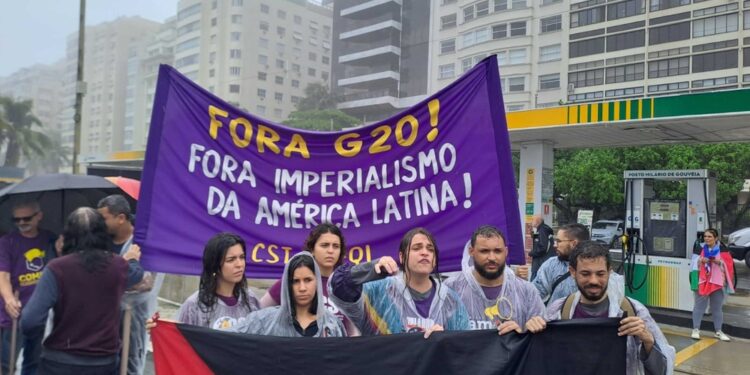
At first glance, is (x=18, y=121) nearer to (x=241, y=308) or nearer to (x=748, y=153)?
(x=241, y=308)

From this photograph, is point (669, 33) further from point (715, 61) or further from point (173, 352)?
point (173, 352)

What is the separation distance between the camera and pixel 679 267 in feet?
29.3

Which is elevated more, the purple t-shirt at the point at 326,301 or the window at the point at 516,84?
the window at the point at 516,84

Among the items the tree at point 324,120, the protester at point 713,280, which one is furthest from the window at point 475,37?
the protester at point 713,280

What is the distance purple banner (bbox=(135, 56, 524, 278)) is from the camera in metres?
3.31

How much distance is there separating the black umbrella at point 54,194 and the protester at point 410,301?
2.48 meters

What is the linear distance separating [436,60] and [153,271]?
43.4 metres

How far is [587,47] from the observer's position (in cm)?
3759

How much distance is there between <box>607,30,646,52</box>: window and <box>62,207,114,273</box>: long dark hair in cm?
3961

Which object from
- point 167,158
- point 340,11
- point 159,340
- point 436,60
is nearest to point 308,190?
point 167,158

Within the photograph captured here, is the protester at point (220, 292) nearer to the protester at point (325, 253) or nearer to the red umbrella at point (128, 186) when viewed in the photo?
the protester at point (325, 253)

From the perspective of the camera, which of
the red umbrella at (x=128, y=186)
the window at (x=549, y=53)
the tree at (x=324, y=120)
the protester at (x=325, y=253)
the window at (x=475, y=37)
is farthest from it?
the tree at (x=324, y=120)

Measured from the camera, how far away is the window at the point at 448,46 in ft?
141

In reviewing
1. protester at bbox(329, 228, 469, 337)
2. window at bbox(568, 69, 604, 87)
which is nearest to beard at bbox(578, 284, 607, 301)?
protester at bbox(329, 228, 469, 337)
